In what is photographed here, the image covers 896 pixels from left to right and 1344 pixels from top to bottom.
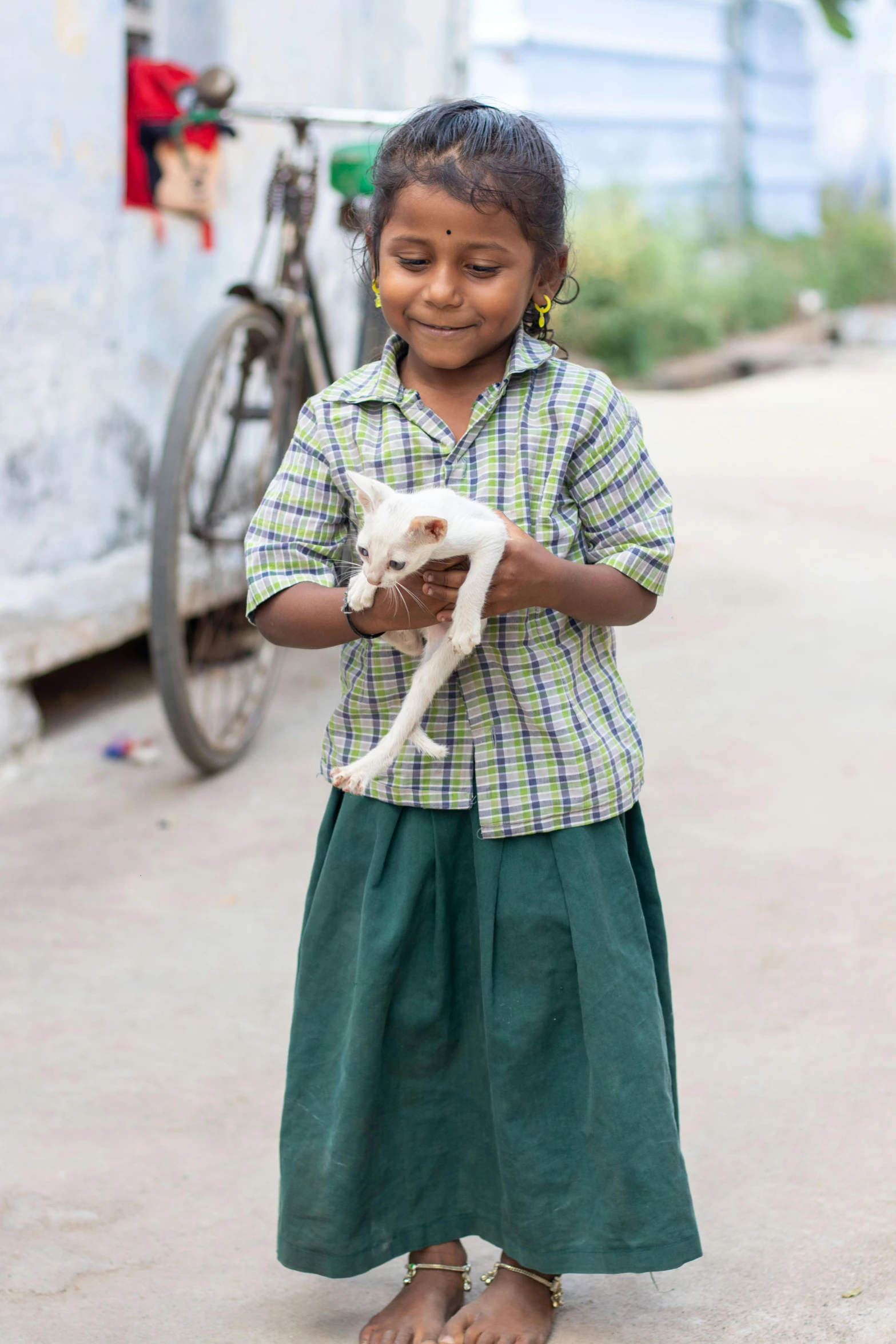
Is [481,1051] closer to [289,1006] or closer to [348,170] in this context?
[289,1006]

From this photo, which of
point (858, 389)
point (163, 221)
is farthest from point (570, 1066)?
point (858, 389)

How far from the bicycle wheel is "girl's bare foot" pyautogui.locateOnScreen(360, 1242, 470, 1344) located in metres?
1.82

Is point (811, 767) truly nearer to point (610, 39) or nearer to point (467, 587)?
point (467, 587)

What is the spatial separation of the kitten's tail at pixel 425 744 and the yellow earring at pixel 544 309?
1.70ft

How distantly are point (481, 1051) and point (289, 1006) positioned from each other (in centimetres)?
94

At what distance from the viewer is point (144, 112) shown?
432cm

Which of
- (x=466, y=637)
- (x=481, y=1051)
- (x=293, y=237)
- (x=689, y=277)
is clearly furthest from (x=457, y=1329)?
(x=689, y=277)

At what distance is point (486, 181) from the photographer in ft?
5.28

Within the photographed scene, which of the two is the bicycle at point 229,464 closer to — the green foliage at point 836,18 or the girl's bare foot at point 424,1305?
the green foliage at point 836,18

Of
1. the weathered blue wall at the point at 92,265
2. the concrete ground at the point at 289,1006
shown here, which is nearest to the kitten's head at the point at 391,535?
the concrete ground at the point at 289,1006

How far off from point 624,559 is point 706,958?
138 cm

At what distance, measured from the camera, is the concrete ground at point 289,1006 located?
196 centimetres

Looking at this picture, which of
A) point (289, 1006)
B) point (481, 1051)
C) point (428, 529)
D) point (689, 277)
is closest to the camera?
point (428, 529)

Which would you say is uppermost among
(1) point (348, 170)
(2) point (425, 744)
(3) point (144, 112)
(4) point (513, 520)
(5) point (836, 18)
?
(5) point (836, 18)
